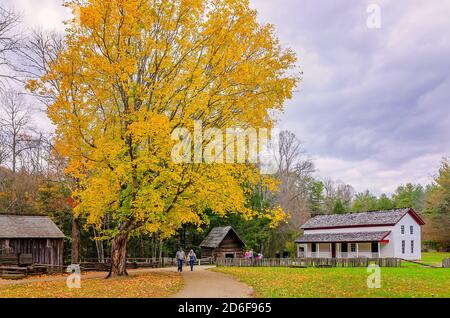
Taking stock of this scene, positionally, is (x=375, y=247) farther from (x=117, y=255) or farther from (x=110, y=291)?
(x=110, y=291)

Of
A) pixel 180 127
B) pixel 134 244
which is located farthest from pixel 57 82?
pixel 134 244

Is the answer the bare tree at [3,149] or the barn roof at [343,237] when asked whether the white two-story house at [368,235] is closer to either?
the barn roof at [343,237]

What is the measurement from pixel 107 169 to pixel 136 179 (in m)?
1.41

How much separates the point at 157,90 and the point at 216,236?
2687 cm

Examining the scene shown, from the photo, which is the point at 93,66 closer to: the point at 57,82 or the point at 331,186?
the point at 57,82

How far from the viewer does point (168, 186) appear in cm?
2075

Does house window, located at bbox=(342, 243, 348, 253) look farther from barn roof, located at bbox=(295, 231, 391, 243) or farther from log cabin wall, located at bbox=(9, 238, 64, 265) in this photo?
log cabin wall, located at bbox=(9, 238, 64, 265)

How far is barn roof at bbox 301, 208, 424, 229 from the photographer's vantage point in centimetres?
5053

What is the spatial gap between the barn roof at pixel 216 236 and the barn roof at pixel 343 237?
47.7 feet

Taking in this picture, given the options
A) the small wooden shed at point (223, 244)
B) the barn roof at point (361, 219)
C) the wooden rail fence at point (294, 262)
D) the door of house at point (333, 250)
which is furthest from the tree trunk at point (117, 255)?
the door of house at point (333, 250)

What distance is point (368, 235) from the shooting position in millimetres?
50656

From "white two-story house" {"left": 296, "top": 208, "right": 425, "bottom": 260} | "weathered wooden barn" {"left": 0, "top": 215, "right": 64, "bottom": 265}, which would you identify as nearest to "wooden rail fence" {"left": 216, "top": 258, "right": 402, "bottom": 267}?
"white two-story house" {"left": 296, "top": 208, "right": 425, "bottom": 260}
